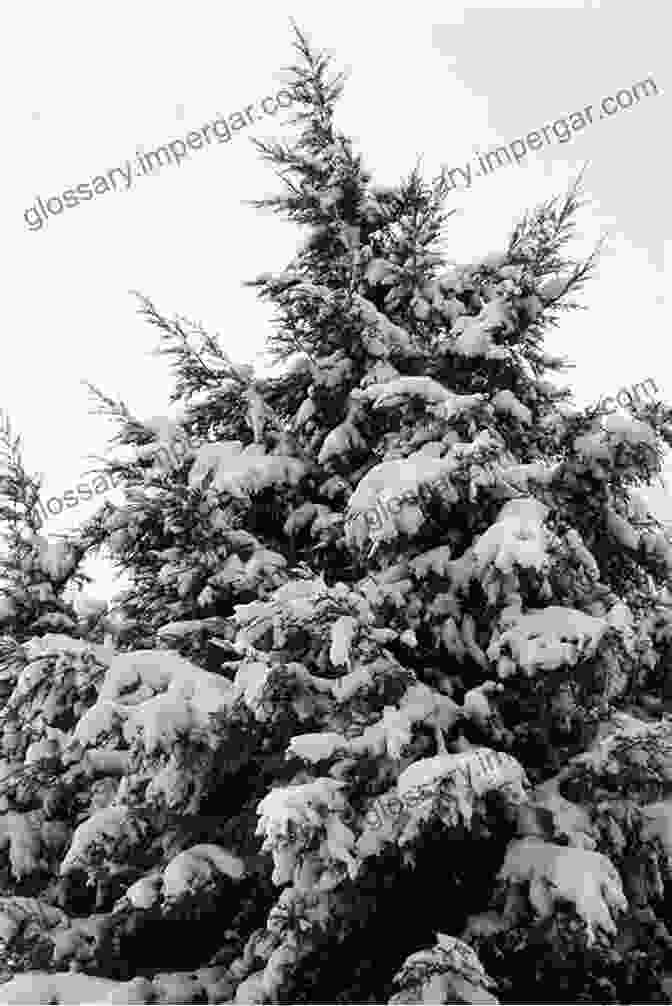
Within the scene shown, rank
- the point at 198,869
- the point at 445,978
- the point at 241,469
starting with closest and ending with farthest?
1. the point at 445,978
2. the point at 198,869
3. the point at 241,469

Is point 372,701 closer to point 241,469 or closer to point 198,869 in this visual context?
point 198,869

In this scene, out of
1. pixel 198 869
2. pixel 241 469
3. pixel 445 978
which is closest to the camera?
pixel 445 978

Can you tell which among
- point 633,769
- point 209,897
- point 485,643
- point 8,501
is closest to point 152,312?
point 8,501

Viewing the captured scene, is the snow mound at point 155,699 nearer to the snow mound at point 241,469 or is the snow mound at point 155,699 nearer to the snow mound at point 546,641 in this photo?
the snow mound at point 241,469

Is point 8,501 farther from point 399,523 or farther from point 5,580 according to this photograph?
point 399,523

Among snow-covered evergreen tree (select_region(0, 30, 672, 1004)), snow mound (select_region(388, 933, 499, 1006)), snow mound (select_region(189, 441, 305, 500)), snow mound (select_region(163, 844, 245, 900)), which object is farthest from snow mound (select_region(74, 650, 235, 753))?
snow mound (select_region(388, 933, 499, 1006))

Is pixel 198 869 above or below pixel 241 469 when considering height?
below

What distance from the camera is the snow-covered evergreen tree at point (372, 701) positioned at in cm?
412

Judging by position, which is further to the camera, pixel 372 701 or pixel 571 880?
pixel 372 701

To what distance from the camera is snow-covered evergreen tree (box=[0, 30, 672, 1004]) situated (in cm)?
412

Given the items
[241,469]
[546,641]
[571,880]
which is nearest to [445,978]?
[571,880]

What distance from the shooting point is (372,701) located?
177 inches

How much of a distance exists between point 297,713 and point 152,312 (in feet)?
12.9

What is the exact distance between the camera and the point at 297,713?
179 inches
